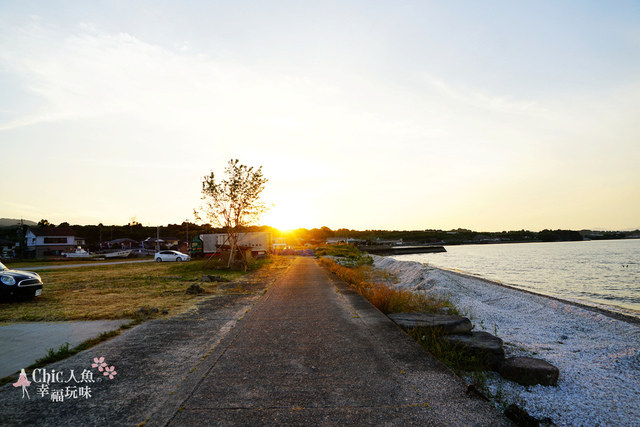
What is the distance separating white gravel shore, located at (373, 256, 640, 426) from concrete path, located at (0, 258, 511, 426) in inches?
53.0

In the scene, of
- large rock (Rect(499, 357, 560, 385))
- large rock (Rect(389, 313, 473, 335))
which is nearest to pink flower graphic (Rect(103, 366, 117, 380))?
large rock (Rect(389, 313, 473, 335))

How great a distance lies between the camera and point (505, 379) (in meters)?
5.25

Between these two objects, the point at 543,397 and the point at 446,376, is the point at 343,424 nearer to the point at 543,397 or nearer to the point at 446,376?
the point at 446,376

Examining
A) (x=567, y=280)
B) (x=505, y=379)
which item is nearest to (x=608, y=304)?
(x=567, y=280)

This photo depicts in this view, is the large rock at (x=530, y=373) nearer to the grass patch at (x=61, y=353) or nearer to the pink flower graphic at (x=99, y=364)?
the pink flower graphic at (x=99, y=364)

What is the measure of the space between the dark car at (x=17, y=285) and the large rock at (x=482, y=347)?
12848 millimetres

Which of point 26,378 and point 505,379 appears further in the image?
point 505,379

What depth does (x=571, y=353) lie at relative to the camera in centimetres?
773

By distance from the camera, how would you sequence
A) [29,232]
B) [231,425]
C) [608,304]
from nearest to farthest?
[231,425] → [608,304] → [29,232]

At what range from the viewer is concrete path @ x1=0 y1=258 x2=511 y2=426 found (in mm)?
3539

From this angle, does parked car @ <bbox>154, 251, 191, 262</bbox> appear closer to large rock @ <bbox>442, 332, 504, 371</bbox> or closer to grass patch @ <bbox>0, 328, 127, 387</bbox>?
grass patch @ <bbox>0, 328, 127, 387</bbox>

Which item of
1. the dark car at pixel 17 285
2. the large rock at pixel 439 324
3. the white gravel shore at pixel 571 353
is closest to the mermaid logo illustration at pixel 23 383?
the white gravel shore at pixel 571 353

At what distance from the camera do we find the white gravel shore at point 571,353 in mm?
4523

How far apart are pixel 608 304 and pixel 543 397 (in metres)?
14.6
